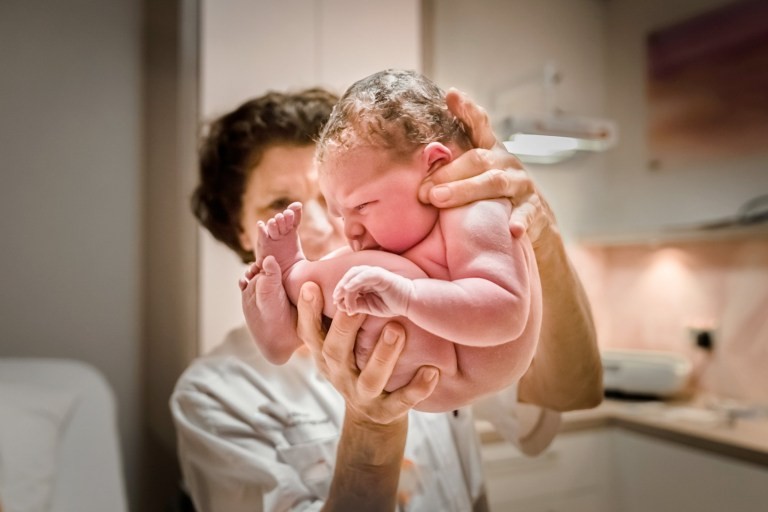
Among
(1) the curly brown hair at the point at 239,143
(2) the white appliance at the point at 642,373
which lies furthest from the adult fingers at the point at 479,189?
(2) the white appliance at the point at 642,373

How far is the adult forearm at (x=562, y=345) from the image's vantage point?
40 cm

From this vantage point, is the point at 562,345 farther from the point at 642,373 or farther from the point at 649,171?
the point at 649,171

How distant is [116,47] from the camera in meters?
0.55

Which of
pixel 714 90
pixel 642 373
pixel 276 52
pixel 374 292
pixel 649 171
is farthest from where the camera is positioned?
pixel 714 90

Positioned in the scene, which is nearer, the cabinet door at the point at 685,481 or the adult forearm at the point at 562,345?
the adult forearm at the point at 562,345

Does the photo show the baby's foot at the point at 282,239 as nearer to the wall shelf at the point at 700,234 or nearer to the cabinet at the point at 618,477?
the cabinet at the point at 618,477

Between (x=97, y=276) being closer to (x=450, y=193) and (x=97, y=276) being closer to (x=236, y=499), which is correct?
(x=236, y=499)

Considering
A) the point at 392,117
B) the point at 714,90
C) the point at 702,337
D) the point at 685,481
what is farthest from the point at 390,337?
the point at 714,90

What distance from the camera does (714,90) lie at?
122 cm

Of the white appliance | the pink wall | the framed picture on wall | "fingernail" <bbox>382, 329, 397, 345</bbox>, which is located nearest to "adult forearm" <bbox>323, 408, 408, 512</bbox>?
"fingernail" <bbox>382, 329, 397, 345</bbox>

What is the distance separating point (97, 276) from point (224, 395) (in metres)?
0.21

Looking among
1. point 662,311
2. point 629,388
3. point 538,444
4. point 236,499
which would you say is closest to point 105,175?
point 236,499

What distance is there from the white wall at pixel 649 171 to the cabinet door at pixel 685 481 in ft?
0.96

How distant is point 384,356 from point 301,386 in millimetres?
226
